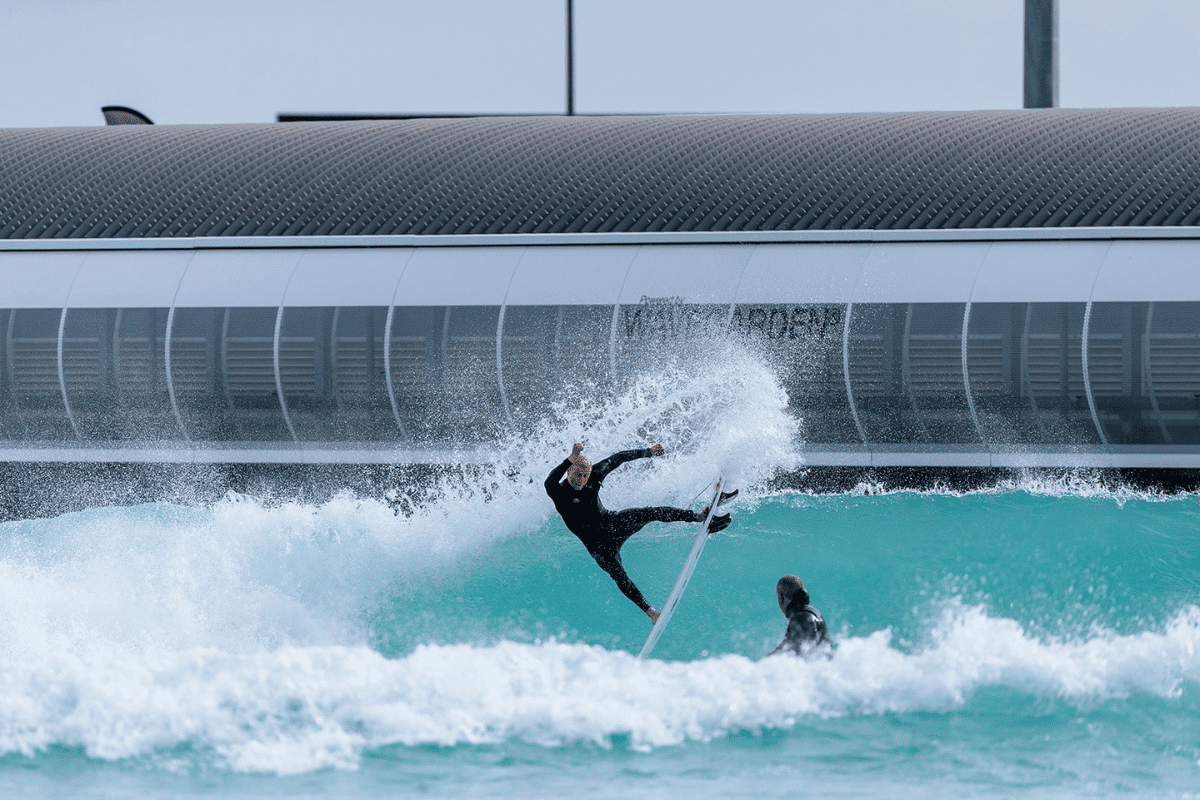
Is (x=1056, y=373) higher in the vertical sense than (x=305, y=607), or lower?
higher

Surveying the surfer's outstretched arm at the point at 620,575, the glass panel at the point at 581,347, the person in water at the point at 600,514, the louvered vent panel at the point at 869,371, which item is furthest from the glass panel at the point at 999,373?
the surfer's outstretched arm at the point at 620,575

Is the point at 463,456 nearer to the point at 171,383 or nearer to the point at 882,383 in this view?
the point at 171,383

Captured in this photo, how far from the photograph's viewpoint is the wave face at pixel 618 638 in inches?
302

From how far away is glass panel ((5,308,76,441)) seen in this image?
17125 millimetres

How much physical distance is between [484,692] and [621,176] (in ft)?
34.8

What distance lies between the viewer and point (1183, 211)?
16453mm

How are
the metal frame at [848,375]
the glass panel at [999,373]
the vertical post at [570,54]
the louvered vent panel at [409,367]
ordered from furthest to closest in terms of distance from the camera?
1. the vertical post at [570,54]
2. the louvered vent panel at [409,367]
3. the metal frame at [848,375]
4. the glass panel at [999,373]

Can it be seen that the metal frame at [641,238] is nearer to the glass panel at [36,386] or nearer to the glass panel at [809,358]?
the glass panel at [809,358]

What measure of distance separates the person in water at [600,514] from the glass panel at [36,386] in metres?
9.54

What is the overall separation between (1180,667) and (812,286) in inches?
294

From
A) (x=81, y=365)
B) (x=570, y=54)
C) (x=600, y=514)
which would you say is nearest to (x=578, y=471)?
(x=600, y=514)

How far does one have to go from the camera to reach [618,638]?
1155cm

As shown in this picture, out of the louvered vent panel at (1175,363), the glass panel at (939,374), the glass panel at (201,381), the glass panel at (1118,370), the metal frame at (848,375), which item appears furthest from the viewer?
the glass panel at (201,381)

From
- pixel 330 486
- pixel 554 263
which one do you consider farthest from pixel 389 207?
pixel 330 486
